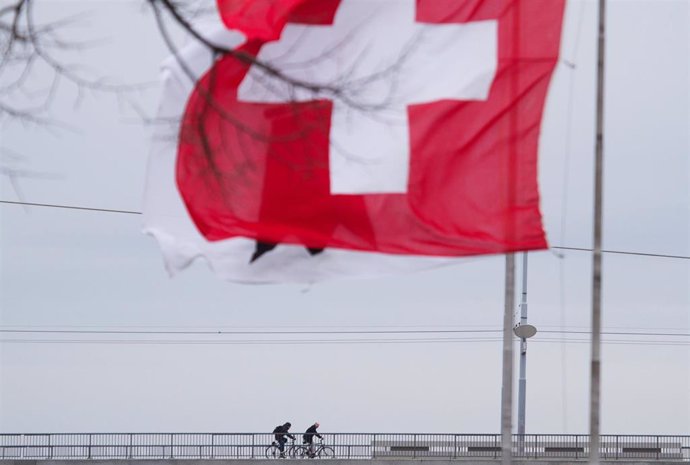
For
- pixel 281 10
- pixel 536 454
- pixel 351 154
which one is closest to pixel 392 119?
pixel 351 154

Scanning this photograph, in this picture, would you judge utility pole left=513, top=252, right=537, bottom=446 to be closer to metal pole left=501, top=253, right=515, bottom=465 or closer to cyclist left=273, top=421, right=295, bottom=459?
cyclist left=273, top=421, right=295, bottom=459

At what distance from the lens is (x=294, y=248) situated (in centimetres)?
1256

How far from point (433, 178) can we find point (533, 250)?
0.99 m

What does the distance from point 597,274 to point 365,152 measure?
229cm

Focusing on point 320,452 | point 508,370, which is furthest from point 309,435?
point 508,370

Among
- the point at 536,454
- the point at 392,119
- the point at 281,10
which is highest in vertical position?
the point at 281,10

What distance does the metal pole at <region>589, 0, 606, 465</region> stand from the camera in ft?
43.8

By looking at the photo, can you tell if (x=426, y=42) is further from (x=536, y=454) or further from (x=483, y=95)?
(x=536, y=454)

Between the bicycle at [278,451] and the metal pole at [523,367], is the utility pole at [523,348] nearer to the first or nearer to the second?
the metal pole at [523,367]

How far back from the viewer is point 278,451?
152 feet

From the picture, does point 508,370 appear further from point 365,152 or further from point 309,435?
point 309,435

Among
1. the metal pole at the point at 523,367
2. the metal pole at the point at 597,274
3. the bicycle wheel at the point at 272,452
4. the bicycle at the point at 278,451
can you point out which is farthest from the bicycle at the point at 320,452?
the metal pole at the point at 597,274

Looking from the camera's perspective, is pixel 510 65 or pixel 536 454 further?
pixel 536 454

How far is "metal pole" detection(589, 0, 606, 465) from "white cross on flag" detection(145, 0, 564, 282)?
1447 mm
